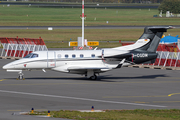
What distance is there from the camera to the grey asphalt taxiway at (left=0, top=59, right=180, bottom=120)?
20469 mm

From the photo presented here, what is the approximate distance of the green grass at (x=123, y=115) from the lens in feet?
54.1

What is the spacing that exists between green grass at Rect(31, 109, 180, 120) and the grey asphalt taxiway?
5.30ft

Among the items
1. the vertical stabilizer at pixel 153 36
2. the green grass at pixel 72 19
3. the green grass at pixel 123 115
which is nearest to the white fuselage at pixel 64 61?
the vertical stabilizer at pixel 153 36

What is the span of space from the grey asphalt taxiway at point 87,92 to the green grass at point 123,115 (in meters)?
1.62

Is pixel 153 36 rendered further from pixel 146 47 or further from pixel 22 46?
pixel 22 46

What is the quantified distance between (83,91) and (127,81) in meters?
6.57

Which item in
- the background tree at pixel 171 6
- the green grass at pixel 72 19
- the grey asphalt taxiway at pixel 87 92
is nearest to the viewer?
the grey asphalt taxiway at pixel 87 92

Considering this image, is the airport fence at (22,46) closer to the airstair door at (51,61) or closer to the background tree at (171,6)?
the airstair door at (51,61)

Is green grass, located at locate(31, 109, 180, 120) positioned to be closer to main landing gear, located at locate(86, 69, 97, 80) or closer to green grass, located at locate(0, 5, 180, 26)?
main landing gear, located at locate(86, 69, 97, 80)

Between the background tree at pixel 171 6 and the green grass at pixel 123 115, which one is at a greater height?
the background tree at pixel 171 6

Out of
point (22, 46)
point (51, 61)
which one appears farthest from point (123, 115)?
point (22, 46)

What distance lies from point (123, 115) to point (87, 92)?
27.4 ft

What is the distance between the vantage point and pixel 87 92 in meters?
25.3

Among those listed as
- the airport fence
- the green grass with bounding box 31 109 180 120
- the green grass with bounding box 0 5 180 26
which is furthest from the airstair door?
the green grass with bounding box 0 5 180 26
